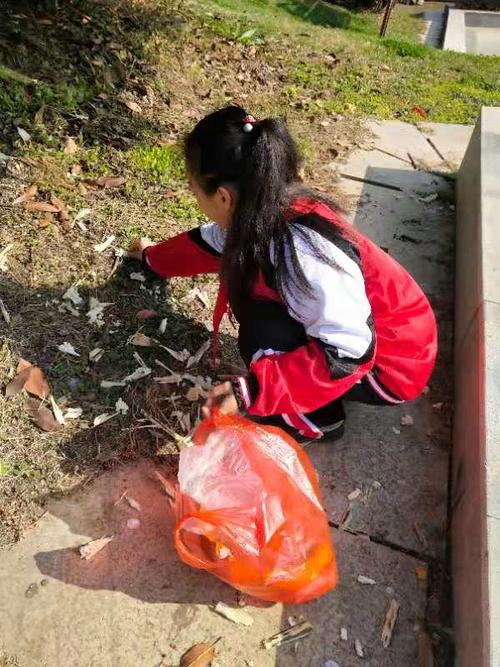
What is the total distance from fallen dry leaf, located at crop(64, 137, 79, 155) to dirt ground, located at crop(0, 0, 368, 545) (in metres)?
0.01

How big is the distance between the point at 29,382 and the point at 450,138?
4112mm

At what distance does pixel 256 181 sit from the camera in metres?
1.86

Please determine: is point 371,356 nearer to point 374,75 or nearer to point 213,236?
point 213,236

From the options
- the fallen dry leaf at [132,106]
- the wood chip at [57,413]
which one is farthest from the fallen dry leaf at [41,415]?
the fallen dry leaf at [132,106]

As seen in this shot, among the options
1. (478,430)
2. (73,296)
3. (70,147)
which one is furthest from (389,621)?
(70,147)

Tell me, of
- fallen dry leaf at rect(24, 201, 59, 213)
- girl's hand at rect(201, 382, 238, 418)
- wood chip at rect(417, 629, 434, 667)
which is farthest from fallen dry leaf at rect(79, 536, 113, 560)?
fallen dry leaf at rect(24, 201, 59, 213)

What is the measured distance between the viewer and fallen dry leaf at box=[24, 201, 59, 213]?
3335 millimetres

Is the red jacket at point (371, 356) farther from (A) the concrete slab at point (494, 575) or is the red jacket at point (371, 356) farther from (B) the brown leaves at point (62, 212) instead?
(B) the brown leaves at point (62, 212)

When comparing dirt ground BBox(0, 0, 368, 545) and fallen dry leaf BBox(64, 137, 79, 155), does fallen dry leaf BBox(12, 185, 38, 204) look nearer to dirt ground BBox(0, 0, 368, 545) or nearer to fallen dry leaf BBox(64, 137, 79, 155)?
dirt ground BBox(0, 0, 368, 545)

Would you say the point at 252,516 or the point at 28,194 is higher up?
the point at 28,194

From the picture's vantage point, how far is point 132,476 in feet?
7.88

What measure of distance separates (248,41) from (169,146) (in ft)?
8.51

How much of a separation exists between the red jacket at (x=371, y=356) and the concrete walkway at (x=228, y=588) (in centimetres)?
34

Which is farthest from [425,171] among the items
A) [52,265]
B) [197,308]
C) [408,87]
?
[52,265]
